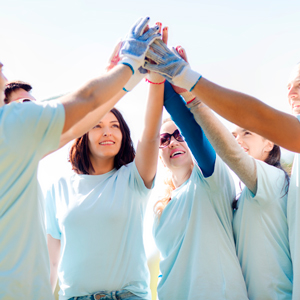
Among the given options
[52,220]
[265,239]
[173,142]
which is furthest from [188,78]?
[52,220]

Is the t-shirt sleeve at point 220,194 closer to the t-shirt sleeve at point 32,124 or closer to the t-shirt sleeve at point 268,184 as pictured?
the t-shirt sleeve at point 268,184

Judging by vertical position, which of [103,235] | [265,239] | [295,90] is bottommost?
[103,235]

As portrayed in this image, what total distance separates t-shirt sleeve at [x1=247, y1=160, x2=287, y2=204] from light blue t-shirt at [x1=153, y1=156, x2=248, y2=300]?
0.27m

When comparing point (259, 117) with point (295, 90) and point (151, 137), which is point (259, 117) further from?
point (151, 137)

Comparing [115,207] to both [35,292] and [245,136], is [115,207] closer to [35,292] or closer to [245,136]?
[35,292]

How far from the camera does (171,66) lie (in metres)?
2.54

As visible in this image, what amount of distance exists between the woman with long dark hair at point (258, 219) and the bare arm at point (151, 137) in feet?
1.15

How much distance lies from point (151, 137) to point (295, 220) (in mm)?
1180

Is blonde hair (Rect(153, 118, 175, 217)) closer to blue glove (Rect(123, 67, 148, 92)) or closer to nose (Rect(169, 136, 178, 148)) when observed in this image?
nose (Rect(169, 136, 178, 148))

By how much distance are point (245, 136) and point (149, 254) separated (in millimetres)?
1448

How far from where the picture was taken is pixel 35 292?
1.96 metres

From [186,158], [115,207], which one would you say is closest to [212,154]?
[186,158]

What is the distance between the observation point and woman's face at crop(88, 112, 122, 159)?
3088 mm

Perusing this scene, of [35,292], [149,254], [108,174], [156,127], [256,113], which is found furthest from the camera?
[149,254]
